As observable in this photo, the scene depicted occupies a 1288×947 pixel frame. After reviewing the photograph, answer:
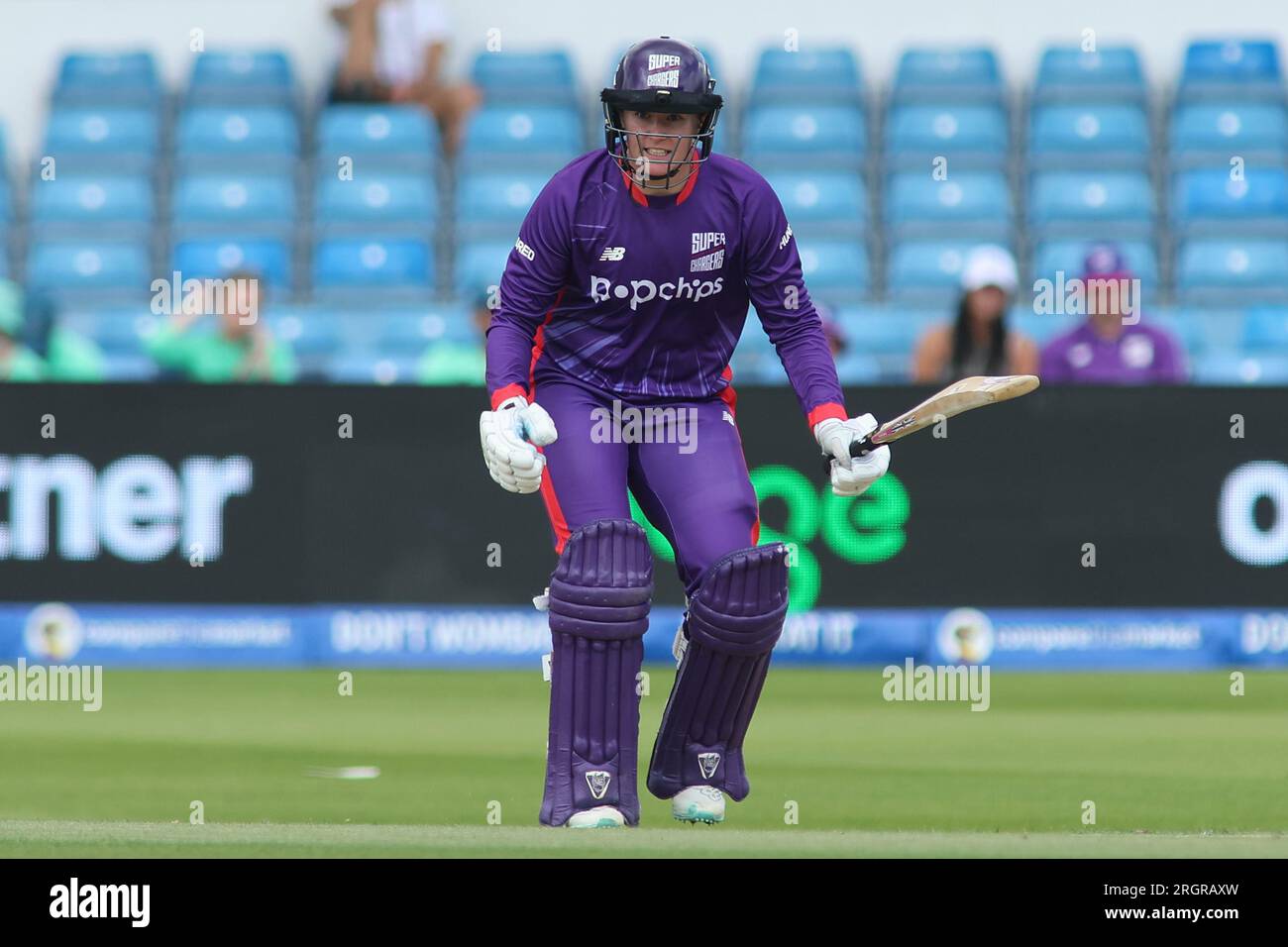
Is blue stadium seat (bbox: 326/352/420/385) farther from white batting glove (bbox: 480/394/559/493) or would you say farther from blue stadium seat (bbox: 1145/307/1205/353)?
white batting glove (bbox: 480/394/559/493)

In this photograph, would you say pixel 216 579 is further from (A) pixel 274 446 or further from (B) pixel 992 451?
(B) pixel 992 451

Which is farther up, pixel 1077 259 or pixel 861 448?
pixel 1077 259

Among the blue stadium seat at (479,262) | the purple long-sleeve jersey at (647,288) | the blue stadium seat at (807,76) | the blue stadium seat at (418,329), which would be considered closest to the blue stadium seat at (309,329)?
the blue stadium seat at (418,329)

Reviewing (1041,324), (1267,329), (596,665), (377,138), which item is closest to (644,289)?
(596,665)

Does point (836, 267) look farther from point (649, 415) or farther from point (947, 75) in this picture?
point (649, 415)

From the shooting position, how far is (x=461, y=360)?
1250cm

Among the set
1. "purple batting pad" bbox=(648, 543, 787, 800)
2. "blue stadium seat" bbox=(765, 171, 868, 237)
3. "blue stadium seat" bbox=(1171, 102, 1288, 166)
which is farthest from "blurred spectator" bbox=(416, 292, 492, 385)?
"purple batting pad" bbox=(648, 543, 787, 800)

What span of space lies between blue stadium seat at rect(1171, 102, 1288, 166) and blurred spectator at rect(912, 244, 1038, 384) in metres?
3.88

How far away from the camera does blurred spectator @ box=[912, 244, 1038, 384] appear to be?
39.7 feet

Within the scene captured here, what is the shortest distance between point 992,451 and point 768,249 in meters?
5.44

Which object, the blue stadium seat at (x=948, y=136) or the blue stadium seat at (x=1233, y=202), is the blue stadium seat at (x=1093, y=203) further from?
the blue stadium seat at (x=948, y=136)

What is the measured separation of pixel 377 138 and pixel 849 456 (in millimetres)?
9580

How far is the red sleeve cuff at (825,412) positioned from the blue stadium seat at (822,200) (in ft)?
27.2
